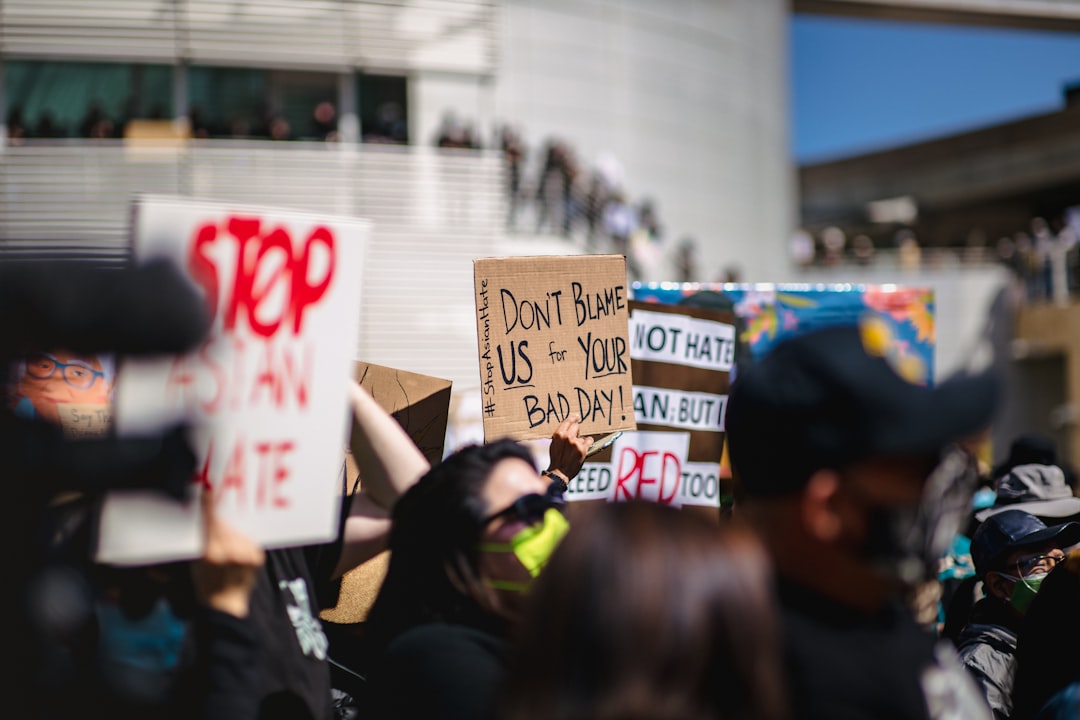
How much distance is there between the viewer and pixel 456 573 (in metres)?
2.35

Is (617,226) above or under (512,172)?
under

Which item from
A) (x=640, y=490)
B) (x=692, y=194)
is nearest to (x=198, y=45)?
(x=692, y=194)

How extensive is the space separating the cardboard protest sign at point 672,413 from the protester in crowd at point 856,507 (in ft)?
9.29

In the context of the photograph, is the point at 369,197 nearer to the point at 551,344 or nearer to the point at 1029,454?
the point at 1029,454

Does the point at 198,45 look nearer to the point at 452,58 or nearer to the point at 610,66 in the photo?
the point at 452,58

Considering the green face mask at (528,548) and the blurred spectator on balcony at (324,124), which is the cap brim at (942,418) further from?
the blurred spectator on balcony at (324,124)

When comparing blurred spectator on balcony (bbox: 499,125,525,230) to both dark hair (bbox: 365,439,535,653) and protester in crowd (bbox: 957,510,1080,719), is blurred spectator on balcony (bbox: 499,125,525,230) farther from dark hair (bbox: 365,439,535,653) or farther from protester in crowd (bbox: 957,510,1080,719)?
dark hair (bbox: 365,439,535,653)

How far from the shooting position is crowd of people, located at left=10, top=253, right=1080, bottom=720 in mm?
1679

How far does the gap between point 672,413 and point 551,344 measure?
982 mm

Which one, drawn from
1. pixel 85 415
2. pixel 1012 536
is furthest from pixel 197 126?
pixel 1012 536

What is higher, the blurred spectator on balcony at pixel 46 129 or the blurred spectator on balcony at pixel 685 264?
the blurred spectator on balcony at pixel 46 129

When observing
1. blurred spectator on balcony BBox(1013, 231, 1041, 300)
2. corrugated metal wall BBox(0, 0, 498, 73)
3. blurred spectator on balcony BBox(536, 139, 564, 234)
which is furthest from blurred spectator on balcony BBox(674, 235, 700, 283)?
blurred spectator on balcony BBox(1013, 231, 1041, 300)

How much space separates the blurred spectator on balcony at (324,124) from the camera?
14062mm

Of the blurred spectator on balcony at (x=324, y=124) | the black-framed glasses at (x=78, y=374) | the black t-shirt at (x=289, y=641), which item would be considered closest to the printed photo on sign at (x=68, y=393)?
the black-framed glasses at (x=78, y=374)
